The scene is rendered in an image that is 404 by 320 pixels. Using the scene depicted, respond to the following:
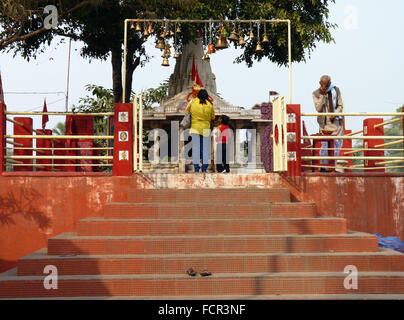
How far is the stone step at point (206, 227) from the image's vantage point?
799 cm

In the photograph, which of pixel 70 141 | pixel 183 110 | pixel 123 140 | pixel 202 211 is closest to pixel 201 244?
pixel 202 211

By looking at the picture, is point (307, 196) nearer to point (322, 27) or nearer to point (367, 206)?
point (367, 206)

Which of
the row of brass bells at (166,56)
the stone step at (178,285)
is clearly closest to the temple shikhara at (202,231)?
the stone step at (178,285)

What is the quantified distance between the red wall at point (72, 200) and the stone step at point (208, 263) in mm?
1895

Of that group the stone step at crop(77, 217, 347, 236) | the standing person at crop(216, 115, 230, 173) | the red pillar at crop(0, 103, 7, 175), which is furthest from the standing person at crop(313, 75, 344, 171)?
the red pillar at crop(0, 103, 7, 175)

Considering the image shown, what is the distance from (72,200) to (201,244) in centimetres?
282

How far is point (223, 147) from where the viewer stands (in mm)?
11406

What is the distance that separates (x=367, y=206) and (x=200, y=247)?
364 cm

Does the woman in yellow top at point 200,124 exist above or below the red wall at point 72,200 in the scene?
above

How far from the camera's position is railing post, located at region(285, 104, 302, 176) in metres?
9.53

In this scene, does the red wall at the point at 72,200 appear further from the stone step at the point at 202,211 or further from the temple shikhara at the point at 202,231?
the stone step at the point at 202,211

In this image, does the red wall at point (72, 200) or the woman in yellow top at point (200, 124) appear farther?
the woman in yellow top at point (200, 124)

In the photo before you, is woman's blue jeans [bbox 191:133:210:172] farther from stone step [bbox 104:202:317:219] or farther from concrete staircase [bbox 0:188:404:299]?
stone step [bbox 104:202:317:219]

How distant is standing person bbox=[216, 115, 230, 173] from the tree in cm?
618
